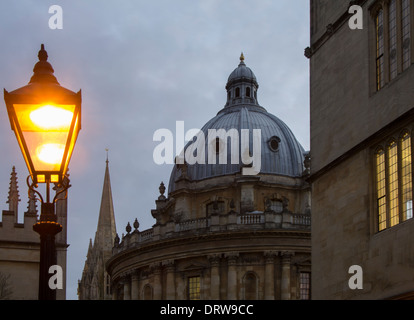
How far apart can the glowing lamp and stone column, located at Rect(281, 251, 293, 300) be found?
6351 cm

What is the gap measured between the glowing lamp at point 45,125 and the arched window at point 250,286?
63.7m

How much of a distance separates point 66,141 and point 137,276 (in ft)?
227

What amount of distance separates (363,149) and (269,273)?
4931 cm

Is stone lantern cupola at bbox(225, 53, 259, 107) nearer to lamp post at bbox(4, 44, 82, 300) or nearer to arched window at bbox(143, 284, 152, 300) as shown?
arched window at bbox(143, 284, 152, 300)

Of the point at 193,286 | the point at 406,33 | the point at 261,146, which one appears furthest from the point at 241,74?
the point at 406,33

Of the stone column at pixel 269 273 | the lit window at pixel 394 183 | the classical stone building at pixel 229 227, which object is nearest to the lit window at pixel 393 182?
the lit window at pixel 394 183

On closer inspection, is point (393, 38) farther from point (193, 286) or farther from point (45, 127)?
point (193, 286)

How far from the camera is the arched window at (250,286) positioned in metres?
72.9

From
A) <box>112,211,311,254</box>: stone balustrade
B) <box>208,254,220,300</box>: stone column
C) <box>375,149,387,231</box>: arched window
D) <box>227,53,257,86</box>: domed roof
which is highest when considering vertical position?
<box>227,53,257,86</box>: domed roof

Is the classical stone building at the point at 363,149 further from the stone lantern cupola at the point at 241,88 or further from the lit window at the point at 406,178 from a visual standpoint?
the stone lantern cupola at the point at 241,88

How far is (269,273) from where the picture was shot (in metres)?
72.9

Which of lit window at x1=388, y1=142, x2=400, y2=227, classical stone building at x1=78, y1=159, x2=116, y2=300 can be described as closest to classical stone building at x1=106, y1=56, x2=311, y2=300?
classical stone building at x1=78, y1=159, x2=116, y2=300

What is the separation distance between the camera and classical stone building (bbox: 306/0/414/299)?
73.9 feet
